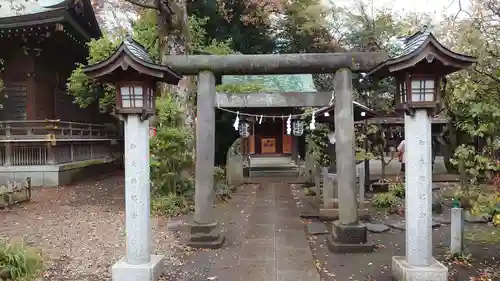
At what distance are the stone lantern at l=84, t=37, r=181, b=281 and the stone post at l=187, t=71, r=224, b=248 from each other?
1968 mm

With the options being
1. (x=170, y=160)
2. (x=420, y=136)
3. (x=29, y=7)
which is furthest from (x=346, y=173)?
(x=29, y=7)

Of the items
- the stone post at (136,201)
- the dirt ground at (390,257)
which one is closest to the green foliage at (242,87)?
the dirt ground at (390,257)

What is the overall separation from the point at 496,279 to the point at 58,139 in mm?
15002

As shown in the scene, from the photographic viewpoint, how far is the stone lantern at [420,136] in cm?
580

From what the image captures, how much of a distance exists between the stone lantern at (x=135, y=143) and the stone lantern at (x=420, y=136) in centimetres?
359

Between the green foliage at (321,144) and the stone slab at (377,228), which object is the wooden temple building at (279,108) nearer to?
the green foliage at (321,144)

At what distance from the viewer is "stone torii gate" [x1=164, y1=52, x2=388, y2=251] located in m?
7.93

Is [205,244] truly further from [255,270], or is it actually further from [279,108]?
[279,108]

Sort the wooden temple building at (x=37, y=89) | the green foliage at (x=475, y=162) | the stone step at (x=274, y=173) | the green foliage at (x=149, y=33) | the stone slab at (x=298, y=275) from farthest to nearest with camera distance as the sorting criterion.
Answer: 1. the stone step at (x=274, y=173)
2. the wooden temple building at (x=37, y=89)
3. the green foliage at (x=149, y=33)
4. the green foliage at (x=475, y=162)
5. the stone slab at (x=298, y=275)

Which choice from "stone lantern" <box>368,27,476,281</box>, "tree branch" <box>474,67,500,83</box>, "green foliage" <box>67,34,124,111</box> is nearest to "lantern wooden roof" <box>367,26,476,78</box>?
"stone lantern" <box>368,27,476,281</box>

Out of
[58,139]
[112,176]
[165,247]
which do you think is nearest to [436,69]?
[165,247]

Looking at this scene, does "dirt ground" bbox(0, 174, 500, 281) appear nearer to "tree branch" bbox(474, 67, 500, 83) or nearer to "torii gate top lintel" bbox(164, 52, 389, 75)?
"tree branch" bbox(474, 67, 500, 83)

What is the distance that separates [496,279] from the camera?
597cm

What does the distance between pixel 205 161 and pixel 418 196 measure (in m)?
4.04
